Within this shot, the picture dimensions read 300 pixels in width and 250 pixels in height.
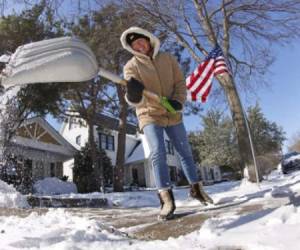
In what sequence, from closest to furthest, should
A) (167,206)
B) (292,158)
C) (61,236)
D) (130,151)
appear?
(61,236) < (167,206) < (292,158) < (130,151)

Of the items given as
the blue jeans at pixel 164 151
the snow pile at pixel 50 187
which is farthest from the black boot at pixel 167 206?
the snow pile at pixel 50 187

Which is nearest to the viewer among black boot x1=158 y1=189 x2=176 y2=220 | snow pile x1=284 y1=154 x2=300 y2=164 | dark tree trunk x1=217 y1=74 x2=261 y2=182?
black boot x1=158 y1=189 x2=176 y2=220

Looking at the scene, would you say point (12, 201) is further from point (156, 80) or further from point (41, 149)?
point (41, 149)

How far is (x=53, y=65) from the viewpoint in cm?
324

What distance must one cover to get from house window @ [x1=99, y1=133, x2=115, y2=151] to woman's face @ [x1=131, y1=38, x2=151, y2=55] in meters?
25.1

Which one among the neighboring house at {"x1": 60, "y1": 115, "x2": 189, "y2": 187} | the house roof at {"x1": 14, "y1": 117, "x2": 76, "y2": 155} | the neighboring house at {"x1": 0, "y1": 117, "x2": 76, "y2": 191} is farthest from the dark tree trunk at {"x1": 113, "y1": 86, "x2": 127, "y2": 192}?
the neighboring house at {"x1": 60, "y1": 115, "x2": 189, "y2": 187}

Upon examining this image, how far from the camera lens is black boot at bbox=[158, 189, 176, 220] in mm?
3150

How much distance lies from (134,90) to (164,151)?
2.04ft

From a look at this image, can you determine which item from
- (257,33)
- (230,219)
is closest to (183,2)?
(257,33)

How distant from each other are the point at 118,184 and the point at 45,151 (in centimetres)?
776

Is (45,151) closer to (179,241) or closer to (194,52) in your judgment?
(194,52)

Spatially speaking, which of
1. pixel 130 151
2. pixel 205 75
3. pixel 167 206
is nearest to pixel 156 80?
pixel 167 206

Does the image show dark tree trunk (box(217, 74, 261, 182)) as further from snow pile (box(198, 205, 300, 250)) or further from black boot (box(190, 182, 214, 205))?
snow pile (box(198, 205, 300, 250))

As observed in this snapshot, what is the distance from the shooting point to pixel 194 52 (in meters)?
11.6
